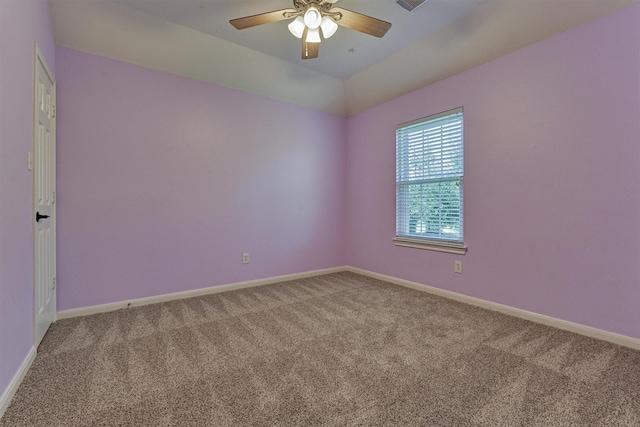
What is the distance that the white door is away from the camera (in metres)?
1.97

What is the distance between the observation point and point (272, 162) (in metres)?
3.76

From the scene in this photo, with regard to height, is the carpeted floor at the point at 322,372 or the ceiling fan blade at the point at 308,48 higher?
the ceiling fan blade at the point at 308,48

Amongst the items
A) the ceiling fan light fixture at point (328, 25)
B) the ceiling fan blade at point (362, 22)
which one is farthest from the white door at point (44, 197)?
the ceiling fan blade at point (362, 22)

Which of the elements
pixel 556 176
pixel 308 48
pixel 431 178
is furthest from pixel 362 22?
pixel 556 176

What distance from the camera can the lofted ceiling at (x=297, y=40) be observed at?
2.36m

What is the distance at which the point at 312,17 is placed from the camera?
2.00 metres

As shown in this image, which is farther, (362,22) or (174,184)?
(174,184)

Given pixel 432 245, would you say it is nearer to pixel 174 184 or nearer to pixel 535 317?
pixel 535 317

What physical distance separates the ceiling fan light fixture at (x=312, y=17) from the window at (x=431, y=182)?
1.77 meters

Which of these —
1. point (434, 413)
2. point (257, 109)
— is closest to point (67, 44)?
point (257, 109)

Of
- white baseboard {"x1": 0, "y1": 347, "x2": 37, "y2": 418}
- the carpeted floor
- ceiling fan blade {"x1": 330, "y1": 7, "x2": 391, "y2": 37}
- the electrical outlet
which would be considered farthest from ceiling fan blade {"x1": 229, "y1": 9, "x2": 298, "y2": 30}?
the electrical outlet

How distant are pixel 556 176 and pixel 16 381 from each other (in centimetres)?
381

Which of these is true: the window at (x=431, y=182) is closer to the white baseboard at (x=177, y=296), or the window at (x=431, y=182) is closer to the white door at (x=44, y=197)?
the white baseboard at (x=177, y=296)

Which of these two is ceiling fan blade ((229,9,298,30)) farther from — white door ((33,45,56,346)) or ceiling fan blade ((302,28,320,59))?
white door ((33,45,56,346))
